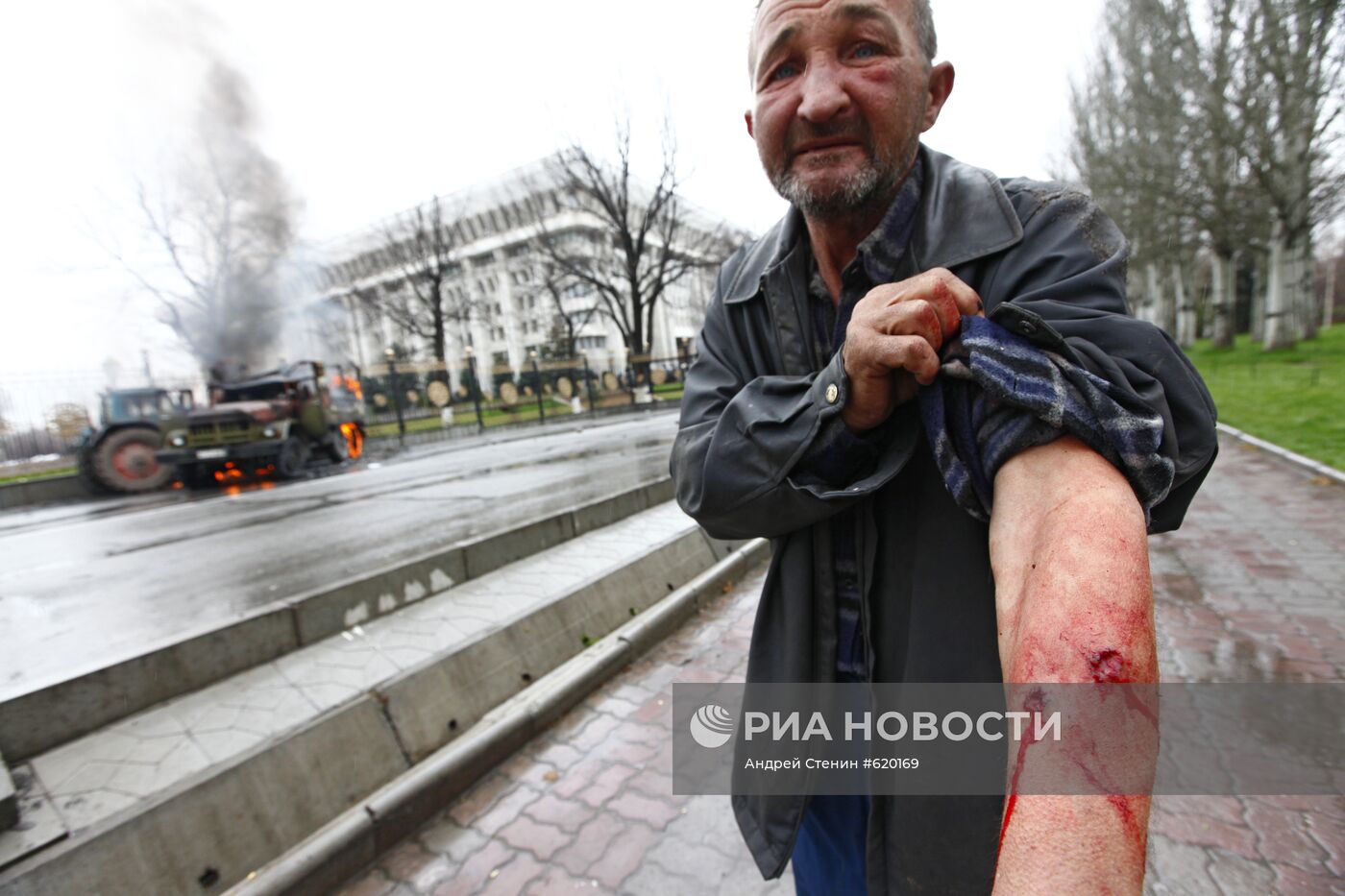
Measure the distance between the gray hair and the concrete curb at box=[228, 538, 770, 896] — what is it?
3.26 metres

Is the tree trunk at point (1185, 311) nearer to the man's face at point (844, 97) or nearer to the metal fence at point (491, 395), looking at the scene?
the metal fence at point (491, 395)

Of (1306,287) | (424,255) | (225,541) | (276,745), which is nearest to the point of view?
(276,745)

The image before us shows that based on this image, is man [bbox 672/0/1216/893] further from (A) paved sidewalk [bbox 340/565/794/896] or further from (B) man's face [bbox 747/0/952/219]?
(A) paved sidewalk [bbox 340/565/794/896]

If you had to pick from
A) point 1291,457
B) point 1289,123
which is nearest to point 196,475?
point 1291,457

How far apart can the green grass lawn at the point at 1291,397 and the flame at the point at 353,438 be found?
1750cm

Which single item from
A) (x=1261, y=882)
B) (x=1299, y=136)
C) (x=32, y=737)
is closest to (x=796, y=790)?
(x=1261, y=882)

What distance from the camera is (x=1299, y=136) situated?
16.8 m

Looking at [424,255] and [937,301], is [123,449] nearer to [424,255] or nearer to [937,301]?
[937,301]

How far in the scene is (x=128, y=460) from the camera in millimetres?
13914

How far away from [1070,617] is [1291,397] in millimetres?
16630

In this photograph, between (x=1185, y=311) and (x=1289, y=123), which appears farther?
(x=1185, y=311)

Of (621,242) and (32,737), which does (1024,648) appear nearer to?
(32,737)

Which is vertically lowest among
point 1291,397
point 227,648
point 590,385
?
point 1291,397

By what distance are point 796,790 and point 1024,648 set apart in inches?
31.3
